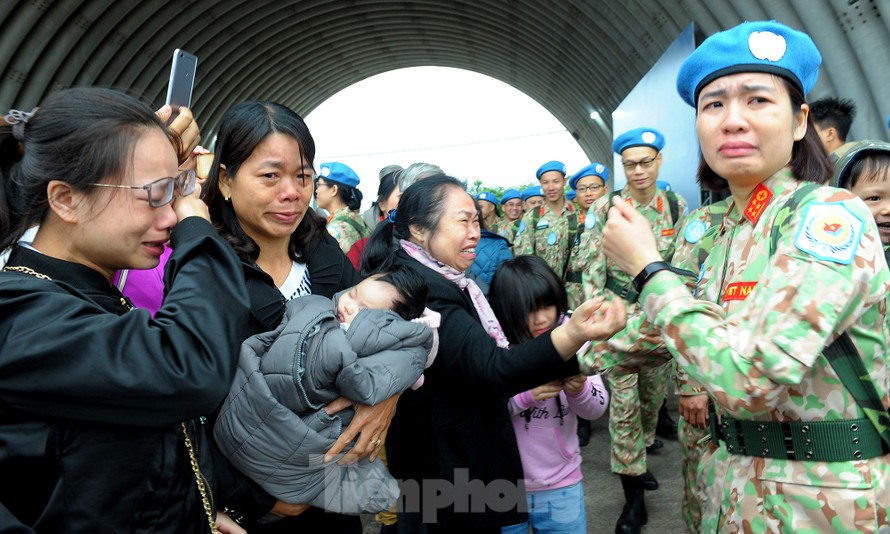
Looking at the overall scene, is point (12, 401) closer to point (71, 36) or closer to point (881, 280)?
point (881, 280)

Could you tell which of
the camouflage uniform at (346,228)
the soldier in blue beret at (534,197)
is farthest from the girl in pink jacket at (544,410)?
the soldier in blue beret at (534,197)

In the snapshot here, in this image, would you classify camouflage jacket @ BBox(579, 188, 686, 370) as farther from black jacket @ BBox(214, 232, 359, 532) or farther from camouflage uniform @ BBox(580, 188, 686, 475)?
black jacket @ BBox(214, 232, 359, 532)

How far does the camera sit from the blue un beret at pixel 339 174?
17.3ft

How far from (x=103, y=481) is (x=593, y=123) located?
55.2 feet

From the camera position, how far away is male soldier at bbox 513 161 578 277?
23.0 feet

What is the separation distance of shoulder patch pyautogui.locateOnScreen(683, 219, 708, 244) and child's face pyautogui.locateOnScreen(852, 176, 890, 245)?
677mm

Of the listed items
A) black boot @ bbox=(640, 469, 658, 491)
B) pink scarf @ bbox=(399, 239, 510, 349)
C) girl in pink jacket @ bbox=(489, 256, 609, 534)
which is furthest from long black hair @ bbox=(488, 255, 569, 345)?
black boot @ bbox=(640, 469, 658, 491)

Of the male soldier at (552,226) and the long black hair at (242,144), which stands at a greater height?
the long black hair at (242,144)

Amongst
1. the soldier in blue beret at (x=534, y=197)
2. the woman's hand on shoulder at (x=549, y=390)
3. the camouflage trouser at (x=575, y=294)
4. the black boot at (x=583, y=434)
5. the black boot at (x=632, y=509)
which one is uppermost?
the soldier in blue beret at (x=534, y=197)

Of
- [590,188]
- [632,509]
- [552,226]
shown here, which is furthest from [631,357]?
[590,188]

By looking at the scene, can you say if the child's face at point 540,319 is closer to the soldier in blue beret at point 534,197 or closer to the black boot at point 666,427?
the black boot at point 666,427

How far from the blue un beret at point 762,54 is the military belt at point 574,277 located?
507 centimetres

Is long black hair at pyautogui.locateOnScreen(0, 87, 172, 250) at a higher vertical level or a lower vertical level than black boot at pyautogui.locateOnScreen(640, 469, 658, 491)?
higher

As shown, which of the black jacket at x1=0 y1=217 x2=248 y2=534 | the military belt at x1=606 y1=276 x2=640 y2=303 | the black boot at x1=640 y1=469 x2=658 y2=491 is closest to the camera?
the black jacket at x1=0 y1=217 x2=248 y2=534
